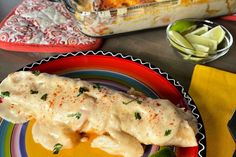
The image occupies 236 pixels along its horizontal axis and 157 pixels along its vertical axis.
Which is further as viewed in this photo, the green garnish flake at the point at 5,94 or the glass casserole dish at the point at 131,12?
the glass casserole dish at the point at 131,12

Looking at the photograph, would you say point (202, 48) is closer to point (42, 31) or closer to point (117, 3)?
point (117, 3)

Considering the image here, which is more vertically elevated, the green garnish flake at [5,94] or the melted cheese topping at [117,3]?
the melted cheese topping at [117,3]

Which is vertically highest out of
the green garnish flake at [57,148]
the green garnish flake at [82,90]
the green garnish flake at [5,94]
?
the green garnish flake at [82,90]

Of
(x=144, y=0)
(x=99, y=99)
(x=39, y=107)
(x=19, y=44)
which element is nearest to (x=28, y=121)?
(x=39, y=107)

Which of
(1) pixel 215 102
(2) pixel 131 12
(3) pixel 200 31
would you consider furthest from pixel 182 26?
(1) pixel 215 102

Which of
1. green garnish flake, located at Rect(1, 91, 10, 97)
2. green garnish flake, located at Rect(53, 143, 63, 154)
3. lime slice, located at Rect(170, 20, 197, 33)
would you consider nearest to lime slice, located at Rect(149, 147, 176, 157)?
green garnish flake, located at Rect(53, 143, 63, 154)

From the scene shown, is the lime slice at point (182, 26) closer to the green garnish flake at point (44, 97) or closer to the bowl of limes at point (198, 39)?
the bowl of limes at point (198, 39)

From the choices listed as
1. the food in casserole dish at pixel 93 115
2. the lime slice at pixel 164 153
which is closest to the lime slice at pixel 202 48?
the food in casserole dish at pixel 93 115
